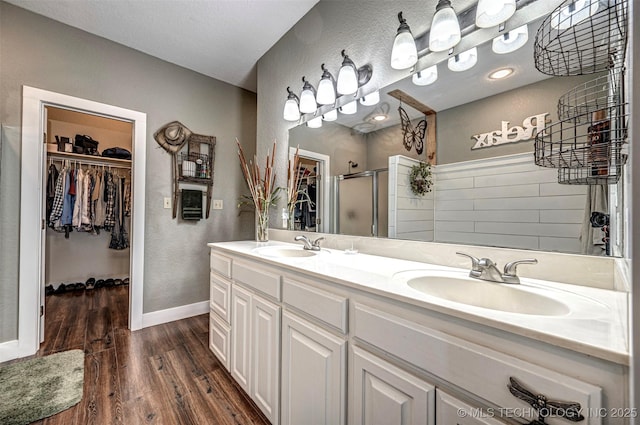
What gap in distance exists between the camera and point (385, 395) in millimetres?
766

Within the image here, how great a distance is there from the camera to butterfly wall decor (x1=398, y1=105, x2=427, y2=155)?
133 cm

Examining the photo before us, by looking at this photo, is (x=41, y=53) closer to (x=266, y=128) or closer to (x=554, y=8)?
(x=266, y=128)

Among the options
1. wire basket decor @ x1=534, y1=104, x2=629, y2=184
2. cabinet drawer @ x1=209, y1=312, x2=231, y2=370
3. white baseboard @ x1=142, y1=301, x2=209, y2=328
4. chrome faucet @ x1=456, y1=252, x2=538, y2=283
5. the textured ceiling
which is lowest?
white baseboard @ x1=142, y1=301, x2=209, y2=328

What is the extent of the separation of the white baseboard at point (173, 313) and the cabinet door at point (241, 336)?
4.54 ft

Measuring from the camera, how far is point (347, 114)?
177 centimetres

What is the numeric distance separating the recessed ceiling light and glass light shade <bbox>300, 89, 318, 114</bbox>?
1.17 metres

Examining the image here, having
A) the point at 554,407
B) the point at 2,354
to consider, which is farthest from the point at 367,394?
the point at 2,354

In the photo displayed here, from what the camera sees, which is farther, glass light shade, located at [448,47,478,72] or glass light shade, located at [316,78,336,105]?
glass light shade, located at [316,78,336,105]

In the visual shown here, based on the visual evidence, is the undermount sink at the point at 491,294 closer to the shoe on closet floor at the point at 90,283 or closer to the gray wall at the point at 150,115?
the gray wall at the point at 150,115

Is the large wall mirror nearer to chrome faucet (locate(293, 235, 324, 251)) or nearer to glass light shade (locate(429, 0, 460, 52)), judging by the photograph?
glass light shade (locate(429, 0, 460, 52))

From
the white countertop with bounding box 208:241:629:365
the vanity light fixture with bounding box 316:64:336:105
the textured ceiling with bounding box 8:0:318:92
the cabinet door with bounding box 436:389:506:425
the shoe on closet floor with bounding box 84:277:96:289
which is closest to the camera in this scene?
the white countertop with bounding box 208:241:629:365

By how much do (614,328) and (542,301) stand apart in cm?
27

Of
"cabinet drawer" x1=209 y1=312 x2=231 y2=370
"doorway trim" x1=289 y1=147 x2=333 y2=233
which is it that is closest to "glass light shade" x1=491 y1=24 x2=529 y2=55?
"doorway trim" x1=289 y1=147 x2=333 y2=233

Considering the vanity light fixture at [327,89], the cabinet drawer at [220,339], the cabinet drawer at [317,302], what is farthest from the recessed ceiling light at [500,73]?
the cabinet drawer at [220,339]
